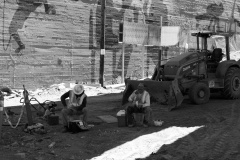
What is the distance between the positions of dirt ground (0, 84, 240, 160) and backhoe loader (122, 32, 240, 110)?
1.00 metres

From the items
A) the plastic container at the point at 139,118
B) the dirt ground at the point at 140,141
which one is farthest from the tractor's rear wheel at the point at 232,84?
the plastic container at the point at 139,118

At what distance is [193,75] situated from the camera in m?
11.3

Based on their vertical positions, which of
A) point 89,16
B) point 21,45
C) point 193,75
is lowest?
point 193,75

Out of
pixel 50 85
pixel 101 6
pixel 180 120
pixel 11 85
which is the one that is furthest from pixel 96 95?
pixel 180 120

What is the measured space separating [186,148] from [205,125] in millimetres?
2075

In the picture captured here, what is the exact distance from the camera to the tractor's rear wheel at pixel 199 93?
434 inches

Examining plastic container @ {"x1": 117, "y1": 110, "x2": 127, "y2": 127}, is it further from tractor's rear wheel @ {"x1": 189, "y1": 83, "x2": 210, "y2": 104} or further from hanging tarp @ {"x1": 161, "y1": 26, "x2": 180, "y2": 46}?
hanging tarp @ {"x1": 161, "y1": 26, "x2": 180, "y2": 46}

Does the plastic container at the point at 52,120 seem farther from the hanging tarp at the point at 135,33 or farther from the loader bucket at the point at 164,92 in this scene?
the hanging tarp at the point at 135,33

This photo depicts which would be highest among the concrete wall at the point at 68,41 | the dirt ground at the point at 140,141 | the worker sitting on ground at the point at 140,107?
the concrete wall at the point at 68,41

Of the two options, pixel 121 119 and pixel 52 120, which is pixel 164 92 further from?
pixel 52 120

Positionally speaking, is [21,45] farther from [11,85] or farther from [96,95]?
[96,95]

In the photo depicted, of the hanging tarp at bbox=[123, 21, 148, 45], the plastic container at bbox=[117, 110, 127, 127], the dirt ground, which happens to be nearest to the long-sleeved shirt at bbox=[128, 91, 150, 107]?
the plastic container at bbox=[117, 110, 127, 127]

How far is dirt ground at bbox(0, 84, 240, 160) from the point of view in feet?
20.6

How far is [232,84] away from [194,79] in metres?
1.60
